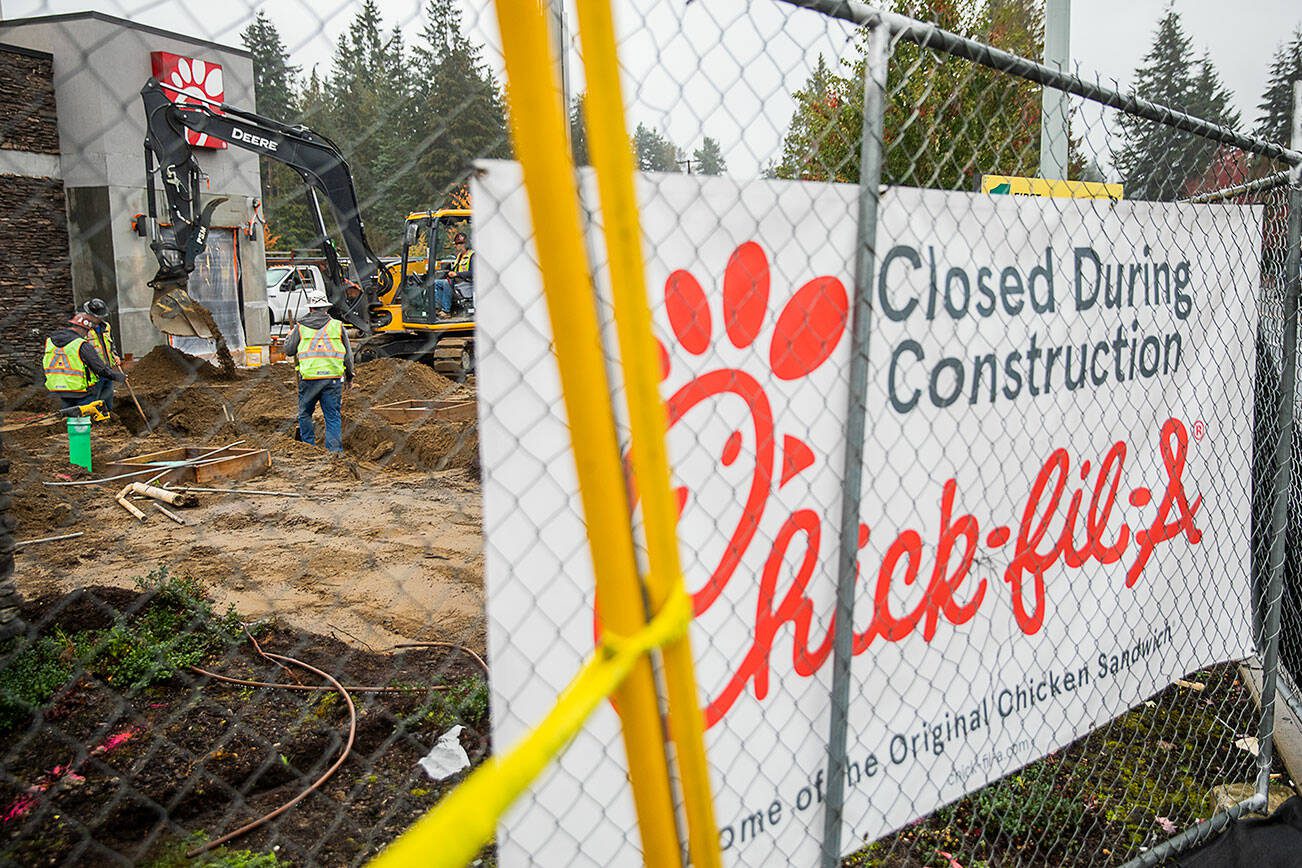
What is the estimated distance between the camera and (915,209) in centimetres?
208

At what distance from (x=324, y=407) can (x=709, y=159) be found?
9.92 metres

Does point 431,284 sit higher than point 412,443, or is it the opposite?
point 431,284

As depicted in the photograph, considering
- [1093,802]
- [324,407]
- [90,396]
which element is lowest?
[1093,802]

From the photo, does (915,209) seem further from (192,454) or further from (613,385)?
(192,454)

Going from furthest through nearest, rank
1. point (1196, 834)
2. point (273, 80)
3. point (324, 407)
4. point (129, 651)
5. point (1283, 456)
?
→ point (324, 407), point (129, 651), point (1283, 456), point (1196, 834), point (273, 80)

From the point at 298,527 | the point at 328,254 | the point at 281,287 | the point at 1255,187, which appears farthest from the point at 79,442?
the point at 281,287

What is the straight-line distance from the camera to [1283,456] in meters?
3.25

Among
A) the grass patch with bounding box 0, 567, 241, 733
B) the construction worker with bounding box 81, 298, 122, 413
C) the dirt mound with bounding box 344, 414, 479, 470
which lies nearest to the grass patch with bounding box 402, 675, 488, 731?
the grass patch with bounding box 0, 567, 241, 733

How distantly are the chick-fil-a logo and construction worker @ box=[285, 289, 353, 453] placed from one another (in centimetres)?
934

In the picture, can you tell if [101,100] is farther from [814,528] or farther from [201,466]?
[201,466]

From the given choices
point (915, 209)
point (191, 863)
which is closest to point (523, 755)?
point (915, 209)

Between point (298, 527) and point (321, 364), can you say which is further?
point (321, 364)

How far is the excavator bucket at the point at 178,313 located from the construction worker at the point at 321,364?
155 cm

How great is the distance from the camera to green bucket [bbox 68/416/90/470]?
9289mm
